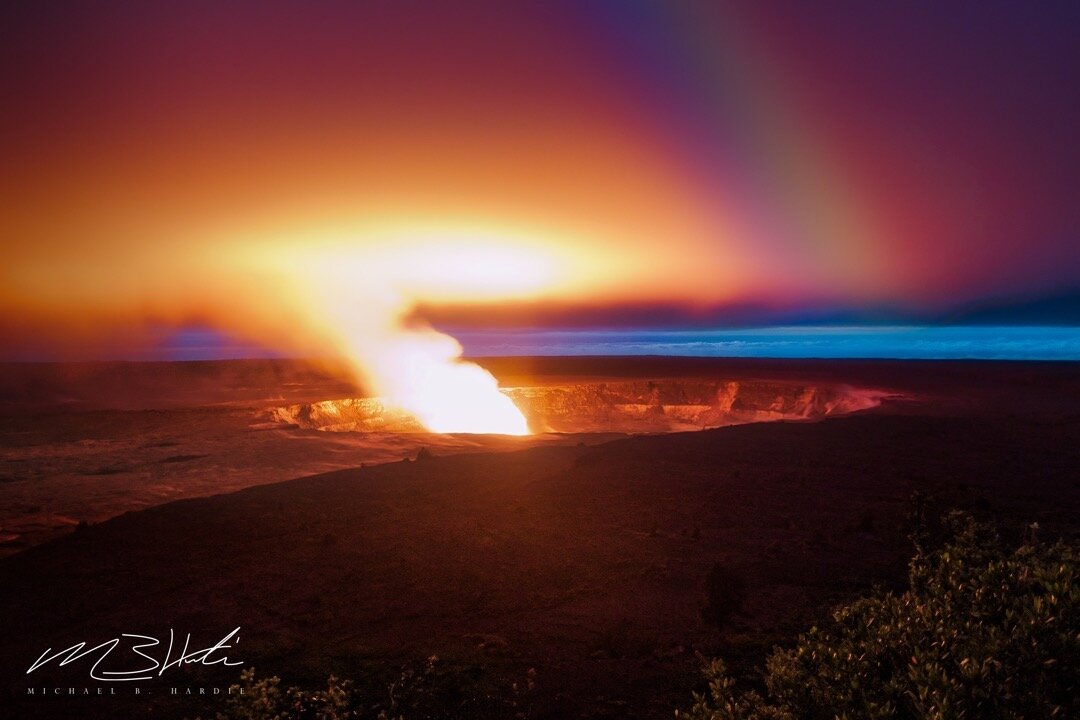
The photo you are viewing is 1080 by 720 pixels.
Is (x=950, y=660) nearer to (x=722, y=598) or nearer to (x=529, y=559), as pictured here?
(x=722, y=598)

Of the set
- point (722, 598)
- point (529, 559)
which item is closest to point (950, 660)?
point (722, 598)

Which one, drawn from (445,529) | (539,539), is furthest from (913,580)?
(445,529)

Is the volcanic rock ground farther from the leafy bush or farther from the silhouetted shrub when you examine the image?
the leafy bush

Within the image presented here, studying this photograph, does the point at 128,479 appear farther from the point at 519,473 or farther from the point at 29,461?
the point at 519,473

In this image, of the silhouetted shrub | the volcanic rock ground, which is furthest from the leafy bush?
the silhouetted shrub

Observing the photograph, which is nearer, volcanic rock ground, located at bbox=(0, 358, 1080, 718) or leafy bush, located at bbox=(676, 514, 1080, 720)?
leafy bush, located at bbox=(676, 514, 1080, 720)

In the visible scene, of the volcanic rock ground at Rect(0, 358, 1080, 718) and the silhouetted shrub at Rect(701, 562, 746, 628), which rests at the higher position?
the silhouetted shrub at Rect(701, 562, 746, 628)
